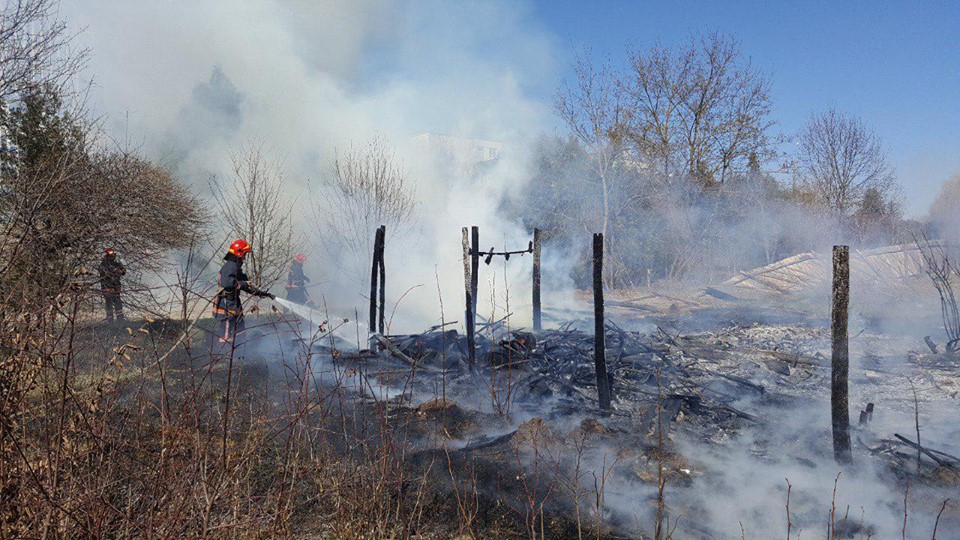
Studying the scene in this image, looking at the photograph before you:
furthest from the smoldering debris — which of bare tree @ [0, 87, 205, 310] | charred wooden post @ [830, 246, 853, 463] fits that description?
bare tree @ [0, 87, 205, 310]

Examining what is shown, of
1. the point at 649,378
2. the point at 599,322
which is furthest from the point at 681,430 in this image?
the point at 649,378

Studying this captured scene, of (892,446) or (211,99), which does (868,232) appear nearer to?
(892,446)

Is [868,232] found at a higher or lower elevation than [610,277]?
higher

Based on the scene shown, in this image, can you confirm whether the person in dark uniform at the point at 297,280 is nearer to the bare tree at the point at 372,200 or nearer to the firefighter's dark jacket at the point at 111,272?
the bare tree at the point at 372,200

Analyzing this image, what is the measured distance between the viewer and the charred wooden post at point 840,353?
4723 mm

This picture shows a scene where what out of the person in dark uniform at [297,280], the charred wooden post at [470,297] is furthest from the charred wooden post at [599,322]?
the person in dark uniform at [297,280]

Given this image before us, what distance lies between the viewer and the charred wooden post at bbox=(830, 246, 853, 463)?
186 inches

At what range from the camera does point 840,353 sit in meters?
4.77

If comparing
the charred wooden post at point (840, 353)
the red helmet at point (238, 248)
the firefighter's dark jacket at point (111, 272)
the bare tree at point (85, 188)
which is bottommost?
the charred wooden post at point (840, 353)

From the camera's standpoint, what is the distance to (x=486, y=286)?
19422mm

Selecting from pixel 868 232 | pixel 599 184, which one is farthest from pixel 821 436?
pixel 868 232

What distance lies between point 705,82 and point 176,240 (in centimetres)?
2262

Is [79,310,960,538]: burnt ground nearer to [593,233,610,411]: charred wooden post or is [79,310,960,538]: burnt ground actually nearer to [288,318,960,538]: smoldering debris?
[288,318,960,538]: smoldering debris

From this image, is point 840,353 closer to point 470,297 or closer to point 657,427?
point 657,427
